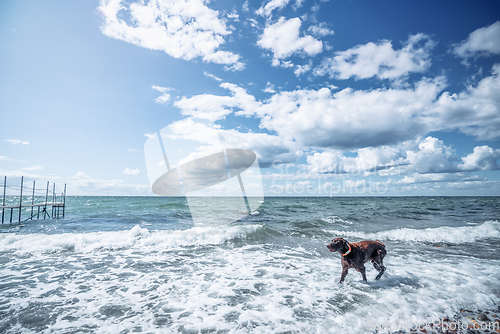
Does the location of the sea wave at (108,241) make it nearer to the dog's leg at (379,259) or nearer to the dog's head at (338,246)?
the dog's head at (338,246)

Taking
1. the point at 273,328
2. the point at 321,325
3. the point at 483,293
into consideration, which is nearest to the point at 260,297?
the point at 273,328

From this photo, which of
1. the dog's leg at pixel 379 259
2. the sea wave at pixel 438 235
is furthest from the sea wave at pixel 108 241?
the sea wave at pixel 438 235

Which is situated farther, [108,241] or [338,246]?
[108,241]

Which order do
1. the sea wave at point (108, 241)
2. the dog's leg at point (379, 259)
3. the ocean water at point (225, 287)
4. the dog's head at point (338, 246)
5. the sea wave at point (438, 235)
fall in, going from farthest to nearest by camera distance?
the sea wave at point (438, 235)
the sea wave at point (108, 241)
the dog's leg at point (379, 259)
the dog's head at point (338, 246)
the ocean water at point (225, 287)

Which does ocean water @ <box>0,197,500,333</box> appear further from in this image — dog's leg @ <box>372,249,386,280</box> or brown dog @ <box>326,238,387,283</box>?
brown dog @ <box>326,238,387,283</box>

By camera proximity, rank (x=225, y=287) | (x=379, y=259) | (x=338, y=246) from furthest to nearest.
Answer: (x=225, y=287) < (x=379, y=259) < (x=338, y=246)

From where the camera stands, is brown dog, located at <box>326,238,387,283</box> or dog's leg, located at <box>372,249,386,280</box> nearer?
brown dog, located at <box>326,238,387,283</box>

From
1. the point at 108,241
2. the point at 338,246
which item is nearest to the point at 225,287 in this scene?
the point at 338,246

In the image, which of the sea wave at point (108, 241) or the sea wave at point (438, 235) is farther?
the sea wave at point (438, 235)

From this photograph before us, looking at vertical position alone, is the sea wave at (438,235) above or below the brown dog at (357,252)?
below

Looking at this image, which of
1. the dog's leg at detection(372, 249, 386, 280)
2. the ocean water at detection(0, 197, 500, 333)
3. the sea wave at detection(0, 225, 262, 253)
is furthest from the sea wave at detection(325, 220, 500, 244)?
the sea wave at detection(0, 225, 262, 253)

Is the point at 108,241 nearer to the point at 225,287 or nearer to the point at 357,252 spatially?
the point at 225,287

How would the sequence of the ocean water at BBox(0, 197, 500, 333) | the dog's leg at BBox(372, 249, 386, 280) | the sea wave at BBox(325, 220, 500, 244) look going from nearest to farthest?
the ocean water at BBox(0, 197, 500, 333), the dog's leg at BBox(372, 249, 386, 280), the sea wave at BBox(325, 220, 500, 244)

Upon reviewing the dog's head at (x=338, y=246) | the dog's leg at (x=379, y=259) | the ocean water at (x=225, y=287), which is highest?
the dog's head at (x=338, y=246)
